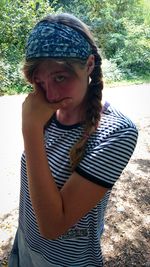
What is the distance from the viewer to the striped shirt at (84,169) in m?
1.22

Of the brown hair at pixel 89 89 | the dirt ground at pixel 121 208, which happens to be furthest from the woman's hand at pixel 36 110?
the dirt ground at pixel 121 208

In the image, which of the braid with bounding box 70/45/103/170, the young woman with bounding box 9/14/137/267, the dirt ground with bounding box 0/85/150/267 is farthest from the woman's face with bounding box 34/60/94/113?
the dirt ground with bounding box 0/85/150/267

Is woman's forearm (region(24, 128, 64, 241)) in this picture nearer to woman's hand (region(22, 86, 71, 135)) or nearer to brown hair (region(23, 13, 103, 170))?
woman's hand (region(22, 86, 71, 135))

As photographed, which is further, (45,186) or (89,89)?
(89,89)

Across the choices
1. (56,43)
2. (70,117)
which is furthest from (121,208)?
(56,43)

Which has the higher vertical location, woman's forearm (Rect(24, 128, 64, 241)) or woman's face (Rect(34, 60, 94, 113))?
woman's face (Rect(34, 60, 94, 113))

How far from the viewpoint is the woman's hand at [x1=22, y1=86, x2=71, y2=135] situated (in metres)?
1.17

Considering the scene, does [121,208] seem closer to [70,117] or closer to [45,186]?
[70,117]

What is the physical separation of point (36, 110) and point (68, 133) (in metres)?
0.26

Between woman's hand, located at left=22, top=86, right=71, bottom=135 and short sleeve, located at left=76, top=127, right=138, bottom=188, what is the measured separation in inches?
8.5

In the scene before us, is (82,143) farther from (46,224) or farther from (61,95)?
(46,224)

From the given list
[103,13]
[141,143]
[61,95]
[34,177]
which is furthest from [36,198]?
[103,13]

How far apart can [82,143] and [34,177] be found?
241 millimetres

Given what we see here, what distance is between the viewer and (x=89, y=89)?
1425 mm
